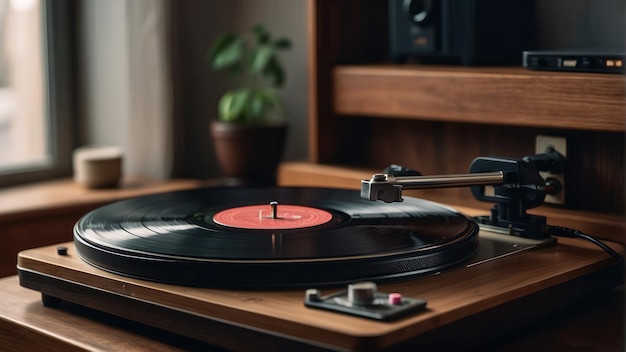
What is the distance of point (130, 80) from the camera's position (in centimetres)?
213

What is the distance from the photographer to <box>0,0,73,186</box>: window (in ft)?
7.18

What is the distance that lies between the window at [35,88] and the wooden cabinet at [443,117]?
78 centimetres

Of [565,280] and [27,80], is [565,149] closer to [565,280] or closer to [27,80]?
[565,280]

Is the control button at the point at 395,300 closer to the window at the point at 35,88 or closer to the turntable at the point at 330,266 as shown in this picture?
the turntable at the point at 330,266

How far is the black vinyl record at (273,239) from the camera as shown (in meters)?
0.97

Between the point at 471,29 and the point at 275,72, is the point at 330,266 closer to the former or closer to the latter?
the point at 471,29

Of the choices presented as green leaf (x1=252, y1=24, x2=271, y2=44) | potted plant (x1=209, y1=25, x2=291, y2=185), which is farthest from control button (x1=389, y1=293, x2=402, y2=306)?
green leaf (x1=252, y1=24, x2=271, y2=44)

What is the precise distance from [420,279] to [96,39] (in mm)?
1429

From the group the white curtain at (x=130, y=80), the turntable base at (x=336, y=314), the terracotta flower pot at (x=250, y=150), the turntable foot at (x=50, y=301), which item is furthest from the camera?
the white curtain at (x=130, y=80)

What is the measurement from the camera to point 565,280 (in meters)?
1.09

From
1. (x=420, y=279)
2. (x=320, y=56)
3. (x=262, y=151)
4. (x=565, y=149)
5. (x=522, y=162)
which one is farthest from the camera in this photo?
(x=262, y=151)

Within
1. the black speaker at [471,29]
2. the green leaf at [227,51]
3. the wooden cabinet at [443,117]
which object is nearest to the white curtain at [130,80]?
the green leaf at [227,51]

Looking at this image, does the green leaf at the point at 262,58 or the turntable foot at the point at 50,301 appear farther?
the green leaf at the point at 262,58

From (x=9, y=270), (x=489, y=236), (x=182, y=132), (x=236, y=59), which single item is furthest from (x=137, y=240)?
(x=182, y=132)
